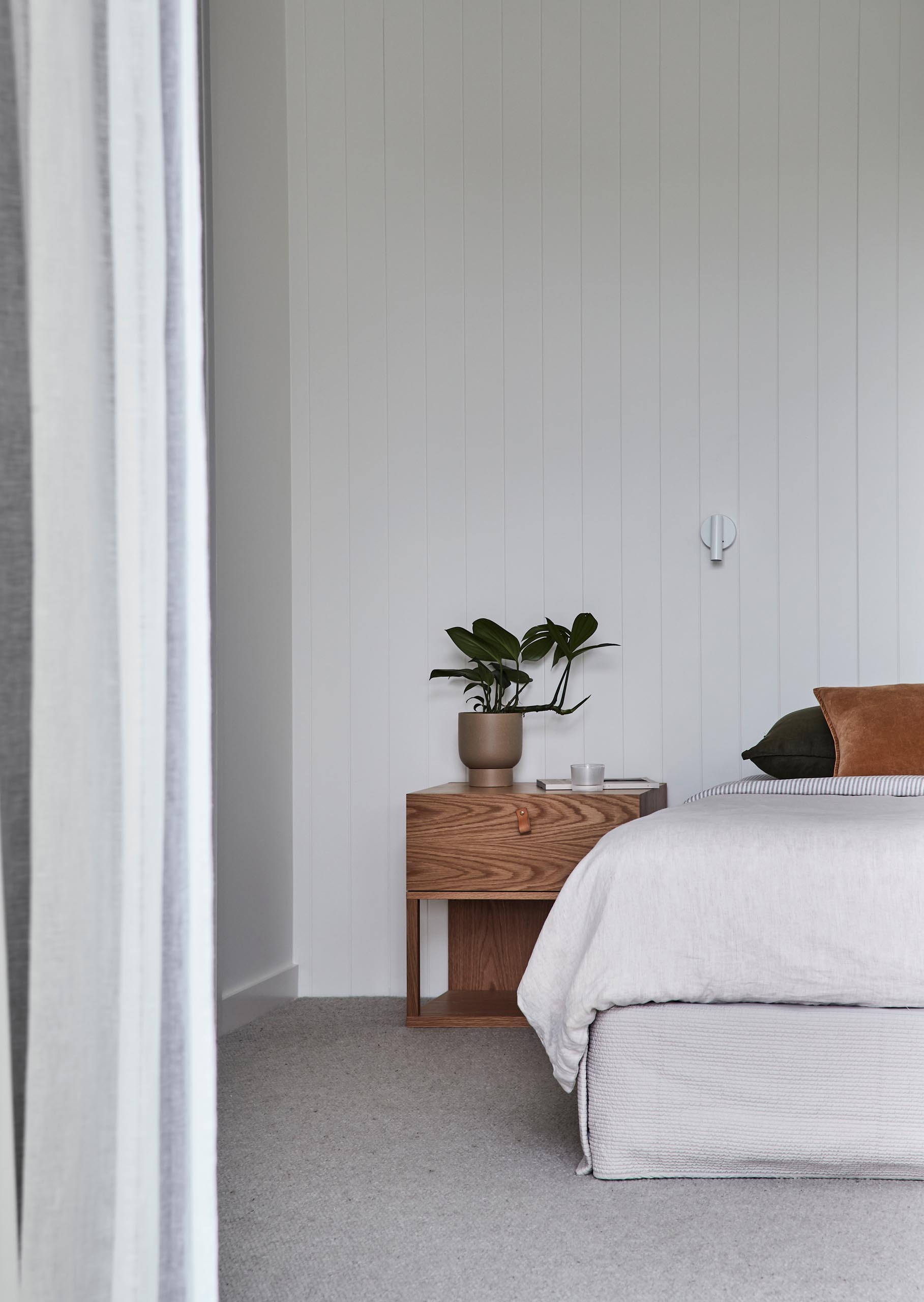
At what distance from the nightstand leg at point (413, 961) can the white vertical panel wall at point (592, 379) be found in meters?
0.34

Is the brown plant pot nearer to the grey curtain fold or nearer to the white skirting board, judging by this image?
the white skirting board

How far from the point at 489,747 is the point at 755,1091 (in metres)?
1.50

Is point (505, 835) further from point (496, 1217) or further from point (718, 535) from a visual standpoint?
point (496, 1217)

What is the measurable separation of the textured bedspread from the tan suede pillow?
0.77 m

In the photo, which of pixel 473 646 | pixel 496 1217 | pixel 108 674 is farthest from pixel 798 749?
pixel 108 674

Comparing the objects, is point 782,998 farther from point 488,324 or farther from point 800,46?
point 800,46

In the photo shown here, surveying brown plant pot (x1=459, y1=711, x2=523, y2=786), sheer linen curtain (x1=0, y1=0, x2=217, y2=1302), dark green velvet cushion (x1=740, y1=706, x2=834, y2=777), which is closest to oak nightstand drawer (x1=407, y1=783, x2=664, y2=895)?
brown plant pot (x1=459, y1=711, x2=523, y2=786)

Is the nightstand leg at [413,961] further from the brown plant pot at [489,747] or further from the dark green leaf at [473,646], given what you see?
the dark green leaf at [473,646]

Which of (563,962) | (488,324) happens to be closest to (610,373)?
(488,324)

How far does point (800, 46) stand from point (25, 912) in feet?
11.2

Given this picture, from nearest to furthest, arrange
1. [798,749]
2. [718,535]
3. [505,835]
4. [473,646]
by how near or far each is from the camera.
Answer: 1. [798,749]
2. [505,835]
3. [473,646]
4. [718,535]

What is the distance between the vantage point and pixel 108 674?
802 millimetres

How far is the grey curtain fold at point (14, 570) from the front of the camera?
736 mm

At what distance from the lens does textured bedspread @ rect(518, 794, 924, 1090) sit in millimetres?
1617
